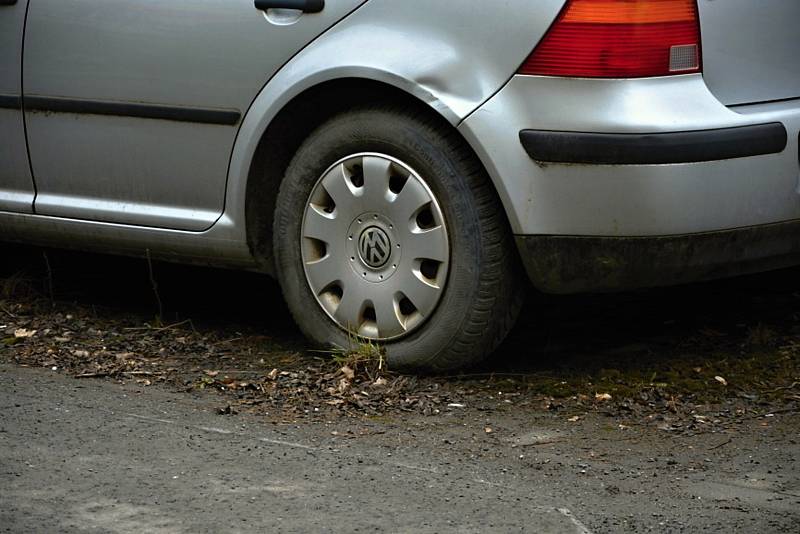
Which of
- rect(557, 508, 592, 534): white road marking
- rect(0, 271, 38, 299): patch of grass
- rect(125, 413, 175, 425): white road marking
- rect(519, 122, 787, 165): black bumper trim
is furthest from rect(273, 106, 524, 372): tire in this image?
rect(0, 271, 38, 299): patch of grass

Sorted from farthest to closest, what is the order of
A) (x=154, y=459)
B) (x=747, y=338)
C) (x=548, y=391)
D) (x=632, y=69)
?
(x=747, y=338), (x=548, y=391), (x=632, y=69), (x=154, y=459)

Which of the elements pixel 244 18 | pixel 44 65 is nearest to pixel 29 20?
pixel 44 65

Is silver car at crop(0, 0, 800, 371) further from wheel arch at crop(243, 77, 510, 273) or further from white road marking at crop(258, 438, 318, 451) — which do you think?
white road marking at crop(258, 438, 318, 451)

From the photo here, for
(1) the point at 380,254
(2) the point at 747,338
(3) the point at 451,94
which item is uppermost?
(3) the point at 451,94

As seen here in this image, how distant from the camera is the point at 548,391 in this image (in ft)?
14.1

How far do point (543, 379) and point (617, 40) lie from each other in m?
1.07

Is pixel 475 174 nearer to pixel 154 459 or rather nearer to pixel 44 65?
pixel 154 459

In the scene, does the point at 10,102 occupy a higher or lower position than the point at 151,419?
higher

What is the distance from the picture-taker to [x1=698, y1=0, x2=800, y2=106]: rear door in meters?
4.04

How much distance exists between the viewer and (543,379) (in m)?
4.43

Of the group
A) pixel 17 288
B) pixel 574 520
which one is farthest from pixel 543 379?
pixel 17 288

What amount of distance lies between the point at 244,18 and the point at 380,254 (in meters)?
0.82

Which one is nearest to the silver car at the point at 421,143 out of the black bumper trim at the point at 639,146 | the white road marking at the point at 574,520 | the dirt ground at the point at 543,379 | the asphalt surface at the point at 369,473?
the black bumper trim at the point at 639,146

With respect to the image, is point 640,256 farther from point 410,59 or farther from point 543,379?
point 410,59
